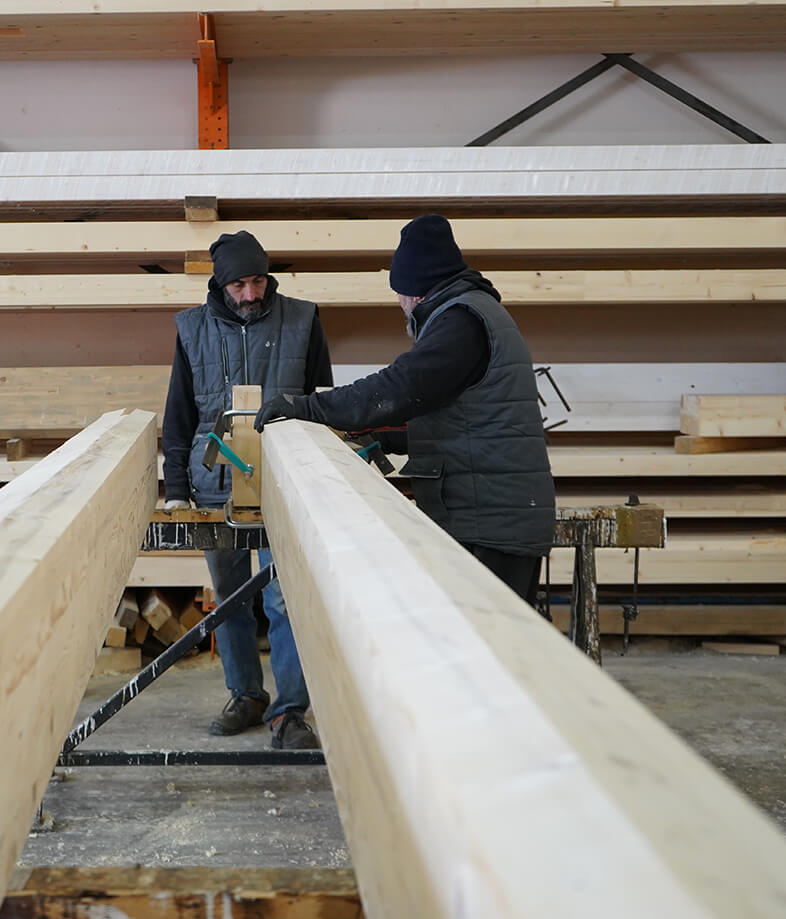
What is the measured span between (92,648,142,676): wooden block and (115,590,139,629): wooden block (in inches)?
5.6

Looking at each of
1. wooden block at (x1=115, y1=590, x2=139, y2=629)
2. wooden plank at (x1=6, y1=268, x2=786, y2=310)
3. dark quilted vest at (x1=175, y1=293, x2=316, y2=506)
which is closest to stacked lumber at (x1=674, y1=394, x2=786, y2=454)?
wooden plank at (x1=6, y1=268, x2=786, y2=310)

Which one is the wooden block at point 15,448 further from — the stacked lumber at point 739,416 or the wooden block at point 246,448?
the stacked lumber at point 739,416

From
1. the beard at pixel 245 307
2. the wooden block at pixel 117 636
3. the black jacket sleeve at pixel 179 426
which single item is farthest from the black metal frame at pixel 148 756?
the wooden block at pixel 117 636

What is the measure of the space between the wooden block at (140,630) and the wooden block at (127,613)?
66 mm

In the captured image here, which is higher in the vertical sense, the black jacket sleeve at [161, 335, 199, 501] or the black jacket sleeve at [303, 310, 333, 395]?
the black jacket sleeve at [303, 310, 333, 395]

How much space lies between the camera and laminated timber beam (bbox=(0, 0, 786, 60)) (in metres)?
4.43

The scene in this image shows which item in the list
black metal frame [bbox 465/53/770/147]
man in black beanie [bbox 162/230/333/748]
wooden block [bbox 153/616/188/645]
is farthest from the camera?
black metal frame [bbox 465/53/770/147]

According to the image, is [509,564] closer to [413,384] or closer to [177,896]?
[413,384]

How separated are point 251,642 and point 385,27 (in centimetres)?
303

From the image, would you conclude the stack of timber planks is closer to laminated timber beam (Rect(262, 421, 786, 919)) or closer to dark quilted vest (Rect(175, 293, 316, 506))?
dark quilted vest (Rect(175, 293, 316, 506))

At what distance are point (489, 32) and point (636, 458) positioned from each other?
2.25m

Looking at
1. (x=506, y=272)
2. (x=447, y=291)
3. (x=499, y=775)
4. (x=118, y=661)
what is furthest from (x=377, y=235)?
(x=499, y=775)

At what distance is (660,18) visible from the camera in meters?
4.66

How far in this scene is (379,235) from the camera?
4.46m
